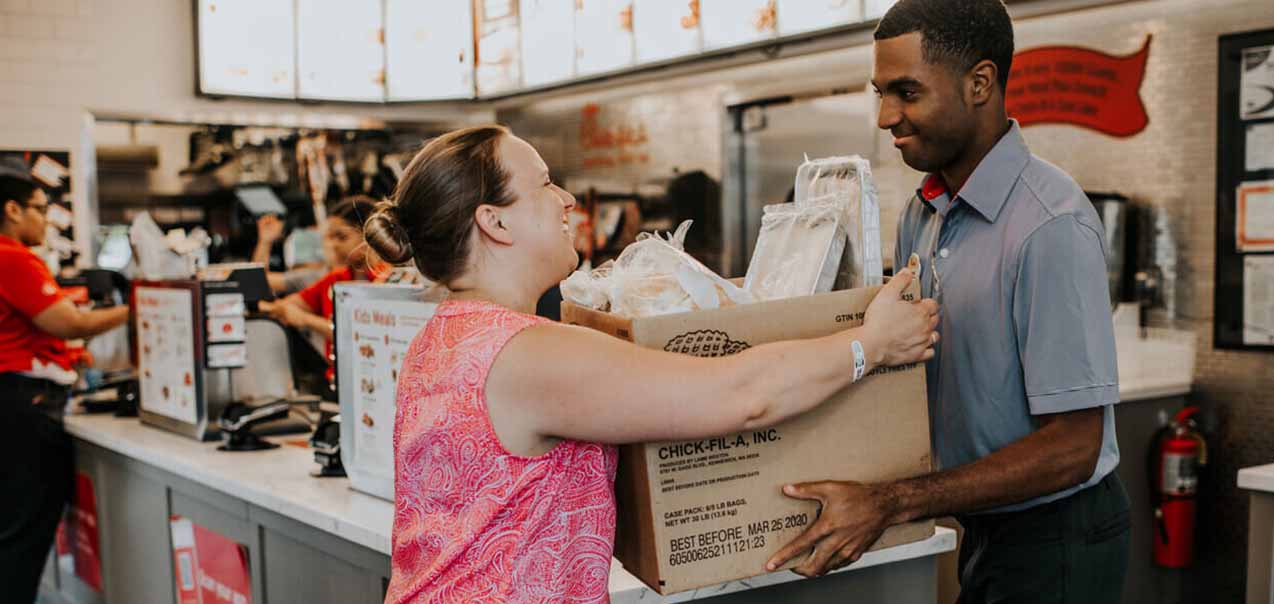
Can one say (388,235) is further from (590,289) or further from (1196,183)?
(1196,183)

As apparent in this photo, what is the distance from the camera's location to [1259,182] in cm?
363

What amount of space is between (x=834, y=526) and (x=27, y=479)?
3575mm

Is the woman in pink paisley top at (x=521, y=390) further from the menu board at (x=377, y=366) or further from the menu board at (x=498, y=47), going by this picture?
the menu board at (x=498, y=47)

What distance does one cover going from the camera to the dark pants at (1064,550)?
1.74 m

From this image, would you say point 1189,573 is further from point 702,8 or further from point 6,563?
point 6,563

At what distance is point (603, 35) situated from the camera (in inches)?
210

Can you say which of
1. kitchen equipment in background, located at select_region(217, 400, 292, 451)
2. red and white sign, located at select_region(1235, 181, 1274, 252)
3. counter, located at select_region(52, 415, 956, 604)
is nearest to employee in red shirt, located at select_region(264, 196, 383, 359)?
kitchen equipment in background, located at select_region(217, 400, 292, 451)

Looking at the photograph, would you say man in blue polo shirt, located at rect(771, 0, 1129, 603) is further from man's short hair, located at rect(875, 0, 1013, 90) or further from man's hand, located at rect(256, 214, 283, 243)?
man's hand, located at rect(256, 214, 283, 243)

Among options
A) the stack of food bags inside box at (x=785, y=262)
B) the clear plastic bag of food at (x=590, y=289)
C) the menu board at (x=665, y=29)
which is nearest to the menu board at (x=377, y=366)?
the clear plastic bag of food at (x=590, y=289)

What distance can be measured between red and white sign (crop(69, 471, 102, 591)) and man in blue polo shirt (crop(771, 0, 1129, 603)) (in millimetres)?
3387

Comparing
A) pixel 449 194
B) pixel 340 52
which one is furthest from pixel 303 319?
pixel 449 194

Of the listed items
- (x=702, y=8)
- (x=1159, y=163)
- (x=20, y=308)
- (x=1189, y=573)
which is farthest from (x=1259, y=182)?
(x=20, y=308)

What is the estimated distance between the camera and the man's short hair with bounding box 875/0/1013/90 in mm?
1668

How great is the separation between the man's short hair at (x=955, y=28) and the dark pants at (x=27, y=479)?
3.61 meters
